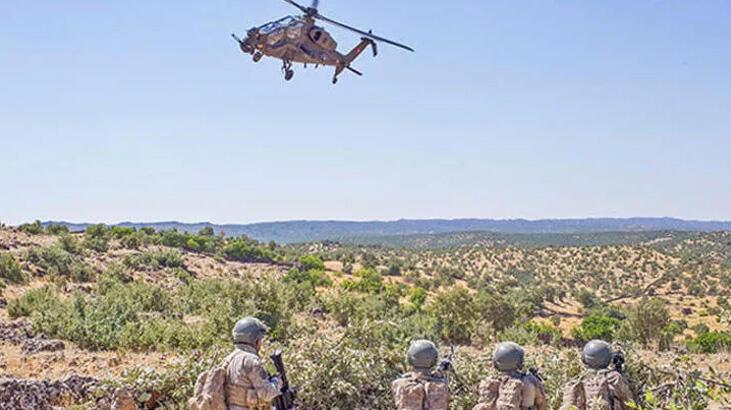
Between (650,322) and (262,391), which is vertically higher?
(262,391)

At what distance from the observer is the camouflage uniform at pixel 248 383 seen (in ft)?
21.4

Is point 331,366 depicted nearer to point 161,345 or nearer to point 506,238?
point 161,345

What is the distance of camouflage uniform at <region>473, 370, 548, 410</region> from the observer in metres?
6.64

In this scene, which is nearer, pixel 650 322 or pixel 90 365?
pixel 90 365

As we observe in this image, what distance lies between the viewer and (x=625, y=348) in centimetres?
1027

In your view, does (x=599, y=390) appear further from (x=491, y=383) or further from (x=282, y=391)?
(x=282, y=391)

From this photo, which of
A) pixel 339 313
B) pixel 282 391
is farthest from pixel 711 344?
pixel 282 391

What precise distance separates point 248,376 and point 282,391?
23.5 inches

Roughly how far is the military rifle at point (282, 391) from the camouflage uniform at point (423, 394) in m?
1.08

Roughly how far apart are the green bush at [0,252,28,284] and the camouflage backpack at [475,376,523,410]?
70.6ft

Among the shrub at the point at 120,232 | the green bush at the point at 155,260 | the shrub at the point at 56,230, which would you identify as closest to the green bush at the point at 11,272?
the green bush at the point at 155,260

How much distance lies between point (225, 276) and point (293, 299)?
12.3m

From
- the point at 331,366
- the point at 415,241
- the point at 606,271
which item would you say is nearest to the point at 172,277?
the point at 331,366

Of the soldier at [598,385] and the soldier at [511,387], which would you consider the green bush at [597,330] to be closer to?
the soldier at [598,385]
